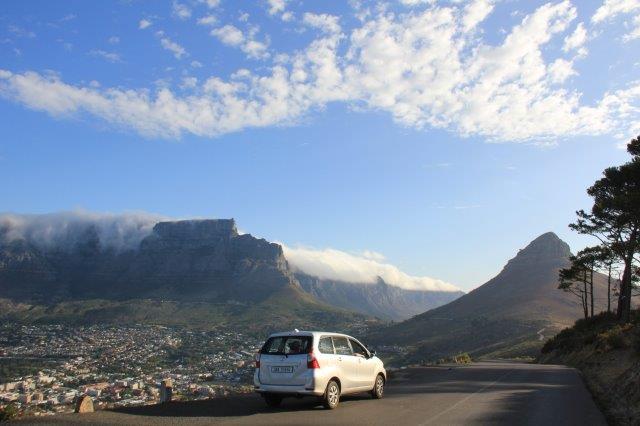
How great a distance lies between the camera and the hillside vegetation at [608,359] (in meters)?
14.1

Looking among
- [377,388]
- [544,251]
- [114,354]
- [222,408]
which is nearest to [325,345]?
[222,408]

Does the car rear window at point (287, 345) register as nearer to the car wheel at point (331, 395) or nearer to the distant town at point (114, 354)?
the car wheel at point (331, 395)

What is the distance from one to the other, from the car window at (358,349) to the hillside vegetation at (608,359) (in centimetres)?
615

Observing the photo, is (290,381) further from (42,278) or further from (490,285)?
(42,278)

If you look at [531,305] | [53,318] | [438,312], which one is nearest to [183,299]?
[53,318]

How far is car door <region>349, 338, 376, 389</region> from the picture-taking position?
47.7ft

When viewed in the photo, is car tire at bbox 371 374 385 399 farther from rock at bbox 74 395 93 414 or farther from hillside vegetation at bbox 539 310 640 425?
rock at bbox 74 395 93 414

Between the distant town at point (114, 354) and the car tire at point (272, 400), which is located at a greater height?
the car tire at point (272, 400)

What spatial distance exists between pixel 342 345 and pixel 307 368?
184cm

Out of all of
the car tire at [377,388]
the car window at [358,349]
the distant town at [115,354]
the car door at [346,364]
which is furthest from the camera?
the distant town at [115,354]

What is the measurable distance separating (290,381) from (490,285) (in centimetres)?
15150

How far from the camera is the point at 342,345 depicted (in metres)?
14.2

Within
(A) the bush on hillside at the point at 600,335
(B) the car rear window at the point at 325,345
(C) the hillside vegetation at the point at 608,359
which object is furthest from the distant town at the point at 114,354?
(B) the car rear window at the point at 325,345

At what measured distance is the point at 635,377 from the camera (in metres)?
16.0
